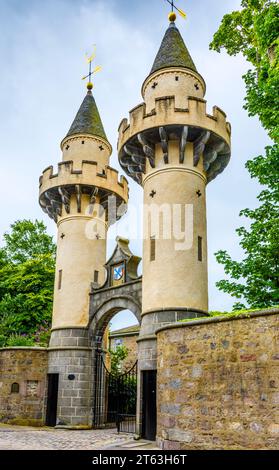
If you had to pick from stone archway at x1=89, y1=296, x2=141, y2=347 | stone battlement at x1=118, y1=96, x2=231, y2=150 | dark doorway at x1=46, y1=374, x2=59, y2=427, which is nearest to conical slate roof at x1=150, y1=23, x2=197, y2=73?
stone battlement at x1=118, y1=96, x2=231, y2=150

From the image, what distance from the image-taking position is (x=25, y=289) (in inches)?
1025

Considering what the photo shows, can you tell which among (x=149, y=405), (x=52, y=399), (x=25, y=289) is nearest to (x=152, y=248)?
(x=149, y=405)

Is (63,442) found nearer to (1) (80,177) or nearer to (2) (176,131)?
(2) (176,131)

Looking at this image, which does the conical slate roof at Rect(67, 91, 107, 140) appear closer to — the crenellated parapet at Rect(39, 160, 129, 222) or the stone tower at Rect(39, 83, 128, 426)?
the stone tower at Rect(39, 83, 128, 426)

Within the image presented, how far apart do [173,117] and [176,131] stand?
47 centimetres

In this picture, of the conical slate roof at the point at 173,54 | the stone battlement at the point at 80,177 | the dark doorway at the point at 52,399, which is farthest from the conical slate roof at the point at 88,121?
the dark doorway at the point at 52,399

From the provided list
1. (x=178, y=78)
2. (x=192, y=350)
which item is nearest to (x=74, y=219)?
(x=178, y=78)

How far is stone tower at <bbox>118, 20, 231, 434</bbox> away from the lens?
13.0 metres

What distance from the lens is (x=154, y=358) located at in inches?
491

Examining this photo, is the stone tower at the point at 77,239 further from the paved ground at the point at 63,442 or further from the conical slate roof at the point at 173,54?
the conical slate roof at the point at 173,54

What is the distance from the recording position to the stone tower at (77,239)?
16688mm

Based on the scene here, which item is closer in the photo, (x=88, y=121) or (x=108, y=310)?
(x=108, y=310)

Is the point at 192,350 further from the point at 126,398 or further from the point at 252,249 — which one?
the point at 126,398

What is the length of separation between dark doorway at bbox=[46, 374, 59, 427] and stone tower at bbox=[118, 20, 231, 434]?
5.89 m
